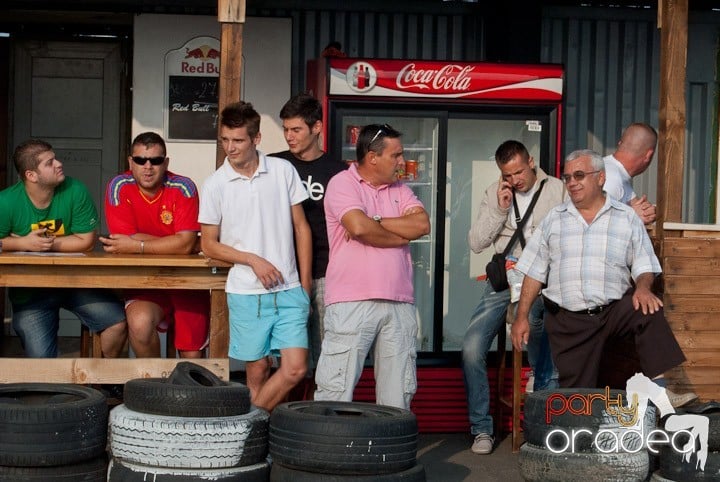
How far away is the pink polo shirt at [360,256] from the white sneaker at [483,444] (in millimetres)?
1576

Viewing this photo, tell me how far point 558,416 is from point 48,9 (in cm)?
581

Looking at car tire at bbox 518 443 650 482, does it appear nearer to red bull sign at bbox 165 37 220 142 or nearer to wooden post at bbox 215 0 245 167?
wooden post at bbox 215 0 245 167

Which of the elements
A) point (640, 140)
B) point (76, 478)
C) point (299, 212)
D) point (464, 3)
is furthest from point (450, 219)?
point (76, 478)

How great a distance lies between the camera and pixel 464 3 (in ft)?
33.5

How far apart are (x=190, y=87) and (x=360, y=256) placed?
3.85 m

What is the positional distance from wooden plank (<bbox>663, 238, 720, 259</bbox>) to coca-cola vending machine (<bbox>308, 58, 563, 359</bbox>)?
67.9 inches

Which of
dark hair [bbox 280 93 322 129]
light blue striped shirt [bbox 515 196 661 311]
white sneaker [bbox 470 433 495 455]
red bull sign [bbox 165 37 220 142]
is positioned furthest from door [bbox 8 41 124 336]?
light blue striped shirt [bbox 515 196 661 311]

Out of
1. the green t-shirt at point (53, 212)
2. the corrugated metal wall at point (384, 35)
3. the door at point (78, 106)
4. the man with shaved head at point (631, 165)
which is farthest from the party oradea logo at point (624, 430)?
the door at point (78, 106)

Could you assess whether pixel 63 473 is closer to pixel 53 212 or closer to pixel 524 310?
pixel 53 212

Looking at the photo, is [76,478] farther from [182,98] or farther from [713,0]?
[713,0]

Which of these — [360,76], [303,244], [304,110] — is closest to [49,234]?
[303,244]

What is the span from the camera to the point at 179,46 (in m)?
9.93

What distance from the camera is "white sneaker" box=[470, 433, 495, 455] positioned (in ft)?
25.7

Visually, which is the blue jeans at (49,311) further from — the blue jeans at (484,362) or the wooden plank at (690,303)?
the wooden plank at (690,303)
